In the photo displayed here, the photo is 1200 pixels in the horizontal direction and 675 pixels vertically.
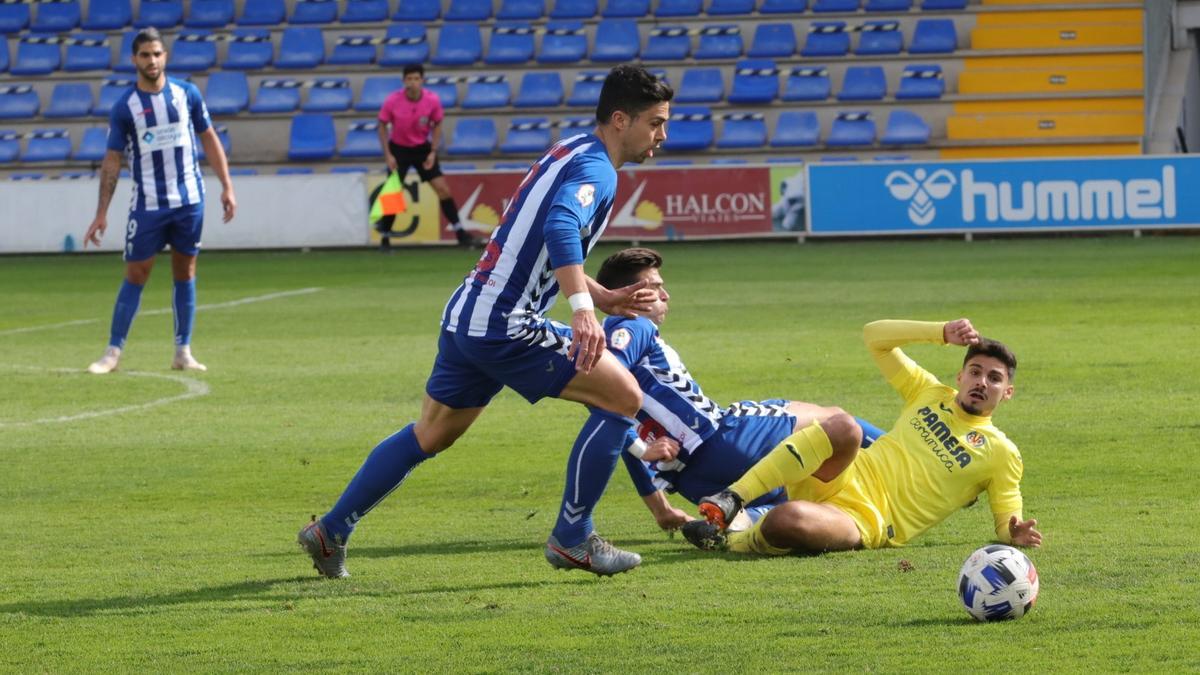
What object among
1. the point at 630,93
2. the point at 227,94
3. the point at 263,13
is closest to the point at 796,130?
the point at 227,94

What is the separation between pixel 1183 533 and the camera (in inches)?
230

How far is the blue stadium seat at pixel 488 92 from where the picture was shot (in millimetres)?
25703

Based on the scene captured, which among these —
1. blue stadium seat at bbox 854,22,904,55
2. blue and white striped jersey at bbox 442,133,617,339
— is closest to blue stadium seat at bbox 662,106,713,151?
blue stadium seat at bbox 854,22,904,55

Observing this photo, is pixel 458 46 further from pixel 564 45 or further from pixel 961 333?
pixel 961 333

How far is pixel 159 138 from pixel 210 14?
17.2 meters

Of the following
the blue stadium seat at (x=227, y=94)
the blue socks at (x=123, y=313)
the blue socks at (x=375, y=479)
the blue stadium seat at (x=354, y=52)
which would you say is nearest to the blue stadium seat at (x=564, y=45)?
the blue stadium seat at (x=354, y=52)

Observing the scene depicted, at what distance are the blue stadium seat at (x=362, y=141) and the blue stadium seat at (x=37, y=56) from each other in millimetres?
5082

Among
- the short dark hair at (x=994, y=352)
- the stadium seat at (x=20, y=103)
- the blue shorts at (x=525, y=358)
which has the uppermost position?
the blue shorts at (x=525, y=358)

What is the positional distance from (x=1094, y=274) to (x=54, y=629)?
12903mm

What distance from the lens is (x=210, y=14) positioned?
27.6 metres

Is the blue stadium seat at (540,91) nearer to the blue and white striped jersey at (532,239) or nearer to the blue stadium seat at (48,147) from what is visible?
the blue stadium seat at (48,147)

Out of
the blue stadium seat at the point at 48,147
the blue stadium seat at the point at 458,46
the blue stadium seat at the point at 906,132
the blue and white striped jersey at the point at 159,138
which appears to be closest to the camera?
the blue and white striped jersey at the point at 159,138

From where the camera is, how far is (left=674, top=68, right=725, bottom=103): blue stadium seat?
25266 millimetres

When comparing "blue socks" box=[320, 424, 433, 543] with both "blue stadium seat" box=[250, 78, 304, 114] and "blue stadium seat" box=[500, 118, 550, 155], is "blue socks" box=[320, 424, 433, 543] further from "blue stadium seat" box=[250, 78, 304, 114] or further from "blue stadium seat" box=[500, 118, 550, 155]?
"blue stadium seat" box=[250, 78, 304, 114]
